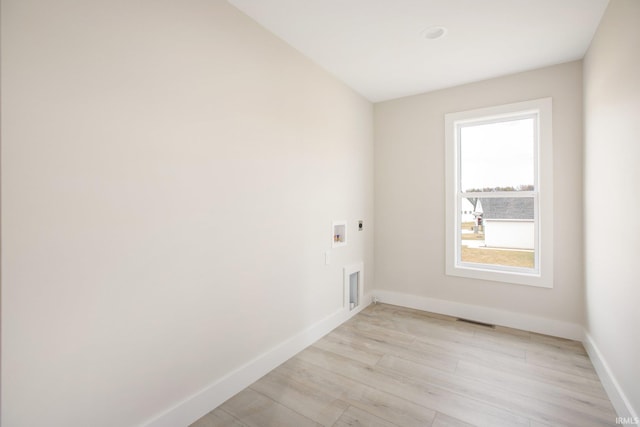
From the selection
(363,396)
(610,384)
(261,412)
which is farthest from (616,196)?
(261,412)

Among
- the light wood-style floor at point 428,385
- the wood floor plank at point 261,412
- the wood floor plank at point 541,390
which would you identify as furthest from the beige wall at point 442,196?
the wood floor plank at point 261,412

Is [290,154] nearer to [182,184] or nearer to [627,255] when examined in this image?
[182,184]

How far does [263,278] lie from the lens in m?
2.17

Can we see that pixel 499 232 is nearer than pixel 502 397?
No

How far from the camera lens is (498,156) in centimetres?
316

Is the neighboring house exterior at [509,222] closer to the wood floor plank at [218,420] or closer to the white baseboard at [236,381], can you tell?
the white baseboard at [236,381]

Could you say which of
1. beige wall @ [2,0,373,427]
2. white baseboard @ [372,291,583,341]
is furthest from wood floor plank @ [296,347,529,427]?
white baseboard @ [372,291,583,341]

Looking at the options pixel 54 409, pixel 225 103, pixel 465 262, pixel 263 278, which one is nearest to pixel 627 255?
pixel 465 262

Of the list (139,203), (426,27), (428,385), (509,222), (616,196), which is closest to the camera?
(139,203)

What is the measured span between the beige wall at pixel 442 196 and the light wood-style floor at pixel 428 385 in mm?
406

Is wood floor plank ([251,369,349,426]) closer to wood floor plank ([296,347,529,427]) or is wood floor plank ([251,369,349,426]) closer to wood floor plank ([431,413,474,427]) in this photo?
wood floor plank ([296,347,529,427])

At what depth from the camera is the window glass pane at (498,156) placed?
9.87 ft

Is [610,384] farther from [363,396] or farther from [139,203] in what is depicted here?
[139,203]

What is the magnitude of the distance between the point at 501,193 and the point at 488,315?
1302 millimetres
